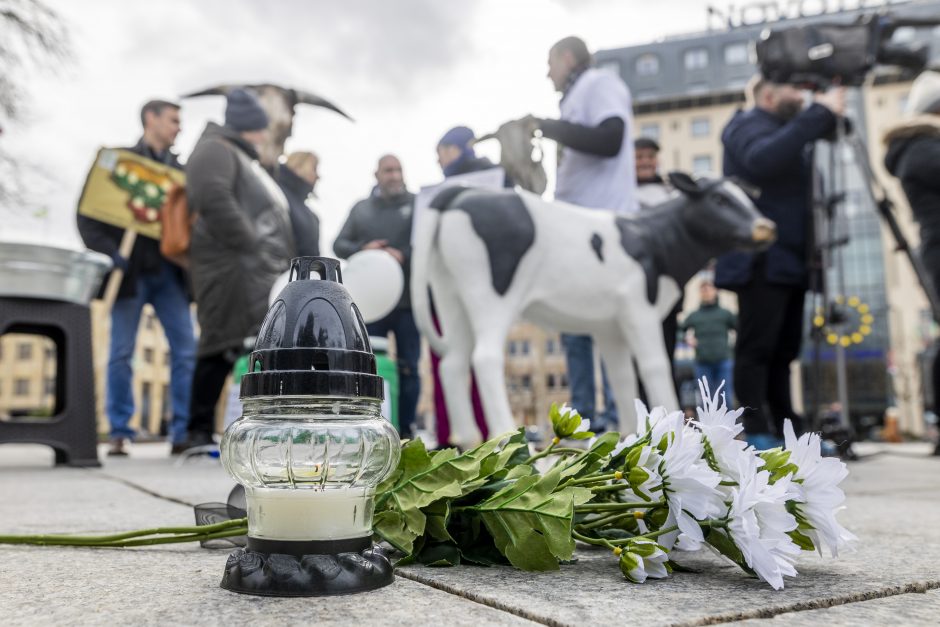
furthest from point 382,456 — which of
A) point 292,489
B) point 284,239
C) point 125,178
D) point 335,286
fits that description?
point 125,178

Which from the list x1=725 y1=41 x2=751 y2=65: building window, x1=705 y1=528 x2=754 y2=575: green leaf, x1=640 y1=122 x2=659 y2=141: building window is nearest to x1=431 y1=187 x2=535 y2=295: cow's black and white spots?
x1=705 y1=528 x2=754 y2=575: green leaf

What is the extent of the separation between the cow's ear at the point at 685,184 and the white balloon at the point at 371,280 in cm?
139

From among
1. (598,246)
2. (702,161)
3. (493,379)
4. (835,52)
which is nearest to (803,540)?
(493,379)

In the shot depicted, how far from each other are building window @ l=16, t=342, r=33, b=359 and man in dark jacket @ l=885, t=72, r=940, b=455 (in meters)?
52.5

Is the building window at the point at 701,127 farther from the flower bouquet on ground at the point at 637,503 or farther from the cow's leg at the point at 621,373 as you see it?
the flower bouquet on ground at the point at 637,503

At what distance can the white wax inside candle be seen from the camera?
3.30 feet

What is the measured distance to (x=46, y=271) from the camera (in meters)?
4.18

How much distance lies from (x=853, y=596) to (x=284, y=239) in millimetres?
4059

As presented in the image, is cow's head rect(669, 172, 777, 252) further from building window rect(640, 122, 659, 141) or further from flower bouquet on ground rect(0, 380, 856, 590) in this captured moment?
building window rect(640, 122, 659, 141)

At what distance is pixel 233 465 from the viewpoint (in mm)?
1068

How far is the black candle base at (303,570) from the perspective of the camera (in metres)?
0.98

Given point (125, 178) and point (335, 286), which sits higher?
point (125, 178)

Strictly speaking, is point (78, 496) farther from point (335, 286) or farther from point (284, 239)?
point (284, 239)

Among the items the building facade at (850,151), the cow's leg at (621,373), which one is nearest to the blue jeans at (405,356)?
the cow's leg at (621,373)
